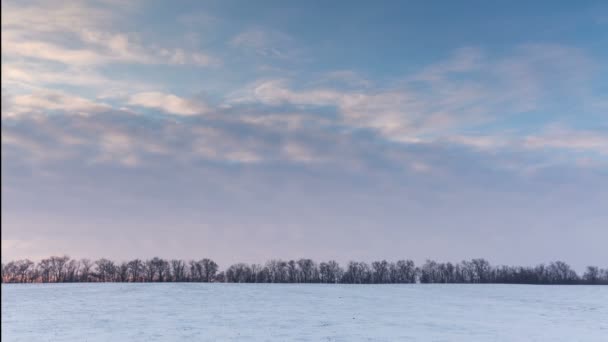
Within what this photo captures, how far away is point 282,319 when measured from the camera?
29.1m

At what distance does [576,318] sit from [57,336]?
34089mm

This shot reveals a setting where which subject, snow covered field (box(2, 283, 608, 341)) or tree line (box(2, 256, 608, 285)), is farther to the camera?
tree line (box(2, 256, 608, 285))

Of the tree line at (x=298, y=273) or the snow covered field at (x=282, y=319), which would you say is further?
the tree line at (x=298, y=273)

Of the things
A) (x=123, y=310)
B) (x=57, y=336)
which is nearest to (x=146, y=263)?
(x=123, y=310)

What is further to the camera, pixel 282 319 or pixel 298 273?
pixel 298 273

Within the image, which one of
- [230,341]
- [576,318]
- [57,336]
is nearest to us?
[230,341]

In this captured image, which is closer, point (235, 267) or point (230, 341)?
point (230, 341)

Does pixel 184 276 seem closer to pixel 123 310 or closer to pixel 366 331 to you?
→ pixel 123 310

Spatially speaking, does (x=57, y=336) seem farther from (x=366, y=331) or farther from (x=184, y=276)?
(x=184, y=276)

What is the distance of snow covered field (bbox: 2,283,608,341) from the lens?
23562 millimetres

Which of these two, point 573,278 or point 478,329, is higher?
point 478,329

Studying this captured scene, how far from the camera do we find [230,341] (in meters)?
21.8

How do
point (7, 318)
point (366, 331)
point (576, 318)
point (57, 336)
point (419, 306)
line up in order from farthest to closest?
point (419, 306)
point (576, 318)
point (7, 318)
point (366, 331)
point (57, 336)

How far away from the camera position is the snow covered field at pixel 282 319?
2356 cm
